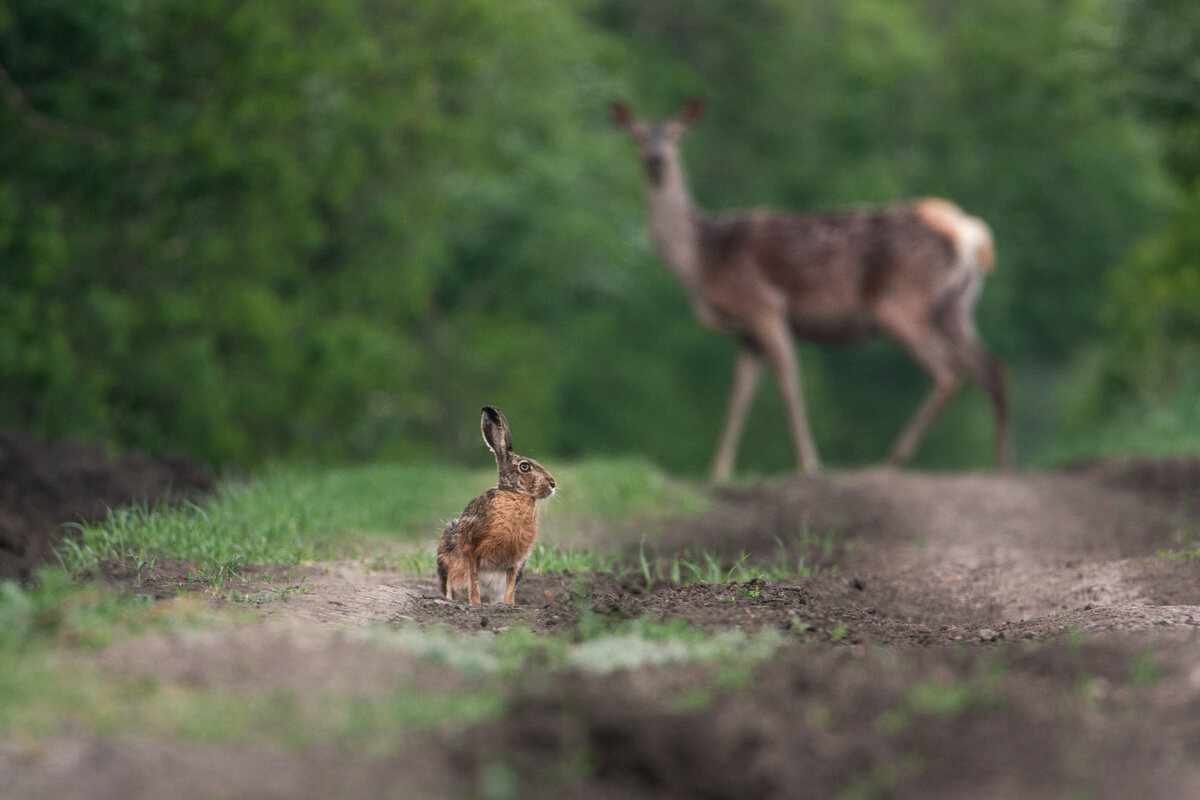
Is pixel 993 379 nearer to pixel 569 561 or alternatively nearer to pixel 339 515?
pixel 339 515

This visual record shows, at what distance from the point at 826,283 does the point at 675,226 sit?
5.60 feet

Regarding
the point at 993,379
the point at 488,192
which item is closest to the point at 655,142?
the point at 993,379

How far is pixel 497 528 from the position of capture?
581 cm

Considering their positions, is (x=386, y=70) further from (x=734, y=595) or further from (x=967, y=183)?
(x=967, y=183)

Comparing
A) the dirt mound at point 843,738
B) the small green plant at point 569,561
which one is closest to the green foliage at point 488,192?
the small green plant at point 569,561

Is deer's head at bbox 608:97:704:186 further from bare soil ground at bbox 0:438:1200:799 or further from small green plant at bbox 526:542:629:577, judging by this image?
bare soil ground at bbox 0:438:1200:799

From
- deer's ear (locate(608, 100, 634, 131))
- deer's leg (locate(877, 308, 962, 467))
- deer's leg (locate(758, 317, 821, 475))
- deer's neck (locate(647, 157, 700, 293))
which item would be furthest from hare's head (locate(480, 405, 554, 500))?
deer's ear (locate(608, 100, 634, 131))

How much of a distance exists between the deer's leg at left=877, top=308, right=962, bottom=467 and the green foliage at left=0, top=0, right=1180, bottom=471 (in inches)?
147

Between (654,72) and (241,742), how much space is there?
26622 mm

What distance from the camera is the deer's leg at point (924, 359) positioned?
1427 centimetres

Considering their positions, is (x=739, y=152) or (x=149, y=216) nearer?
(x=149, y=216)

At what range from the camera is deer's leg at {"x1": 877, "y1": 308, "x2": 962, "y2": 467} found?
46.8 feet

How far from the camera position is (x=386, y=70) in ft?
58.7

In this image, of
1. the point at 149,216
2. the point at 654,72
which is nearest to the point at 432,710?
the point at 149,216
